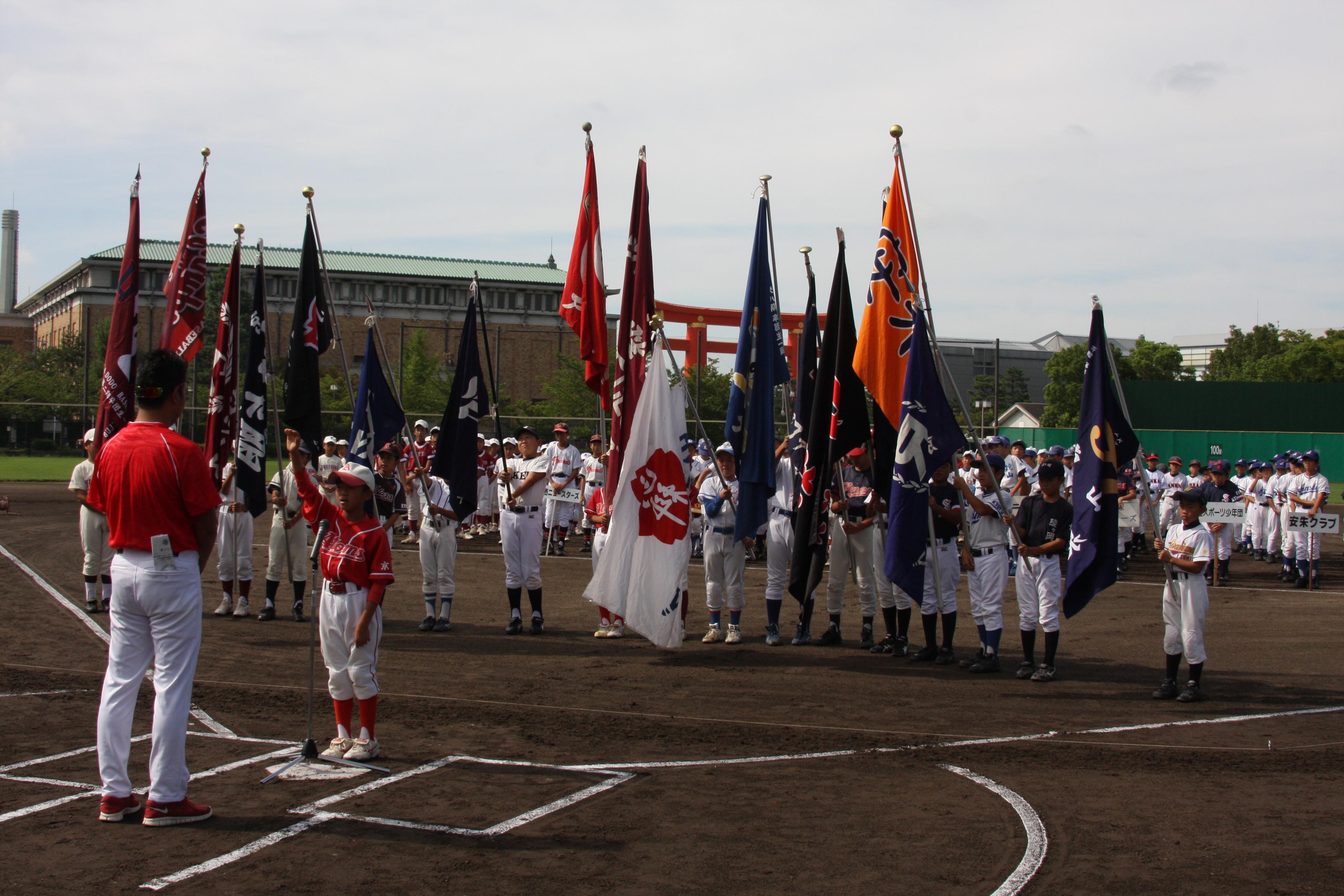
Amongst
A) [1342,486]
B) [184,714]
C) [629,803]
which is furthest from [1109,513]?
[1342,486]

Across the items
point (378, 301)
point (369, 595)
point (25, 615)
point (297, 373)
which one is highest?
point (378, 301)

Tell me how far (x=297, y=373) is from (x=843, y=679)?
695 centimetres

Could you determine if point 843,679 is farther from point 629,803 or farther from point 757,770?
point 629,803

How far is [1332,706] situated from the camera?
9344 millimetres

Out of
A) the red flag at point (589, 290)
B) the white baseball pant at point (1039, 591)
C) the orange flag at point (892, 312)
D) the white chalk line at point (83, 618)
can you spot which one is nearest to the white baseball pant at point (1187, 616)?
the white baseball pant at point (1039, 591)

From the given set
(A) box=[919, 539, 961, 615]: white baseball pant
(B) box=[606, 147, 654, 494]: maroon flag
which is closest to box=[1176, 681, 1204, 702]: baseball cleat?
(A) box=[919, 539, 961, 615]: white baseball pant

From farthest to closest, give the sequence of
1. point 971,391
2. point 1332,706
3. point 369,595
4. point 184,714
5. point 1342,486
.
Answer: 1. point 971,391
2. point 1342,486
3. point 1332,706
4. point 369,595
5. point 184,714

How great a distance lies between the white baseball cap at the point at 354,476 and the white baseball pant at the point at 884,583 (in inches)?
232

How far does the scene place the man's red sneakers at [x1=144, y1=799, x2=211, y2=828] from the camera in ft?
18.5

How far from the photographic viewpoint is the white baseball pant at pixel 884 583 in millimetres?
11664

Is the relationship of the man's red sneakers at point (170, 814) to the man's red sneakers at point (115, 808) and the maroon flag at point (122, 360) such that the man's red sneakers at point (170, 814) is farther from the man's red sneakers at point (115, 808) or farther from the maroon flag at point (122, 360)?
the maroon flag at point (122, 360)

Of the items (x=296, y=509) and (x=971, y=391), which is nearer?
(x=296, y=509)

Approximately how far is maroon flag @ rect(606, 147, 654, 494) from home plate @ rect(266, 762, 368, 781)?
5313mm

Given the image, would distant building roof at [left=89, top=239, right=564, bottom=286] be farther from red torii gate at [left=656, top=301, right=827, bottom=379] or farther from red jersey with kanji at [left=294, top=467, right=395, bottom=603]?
red jersey with kanji at [left=294, top=467, right=395, bottom=603]
